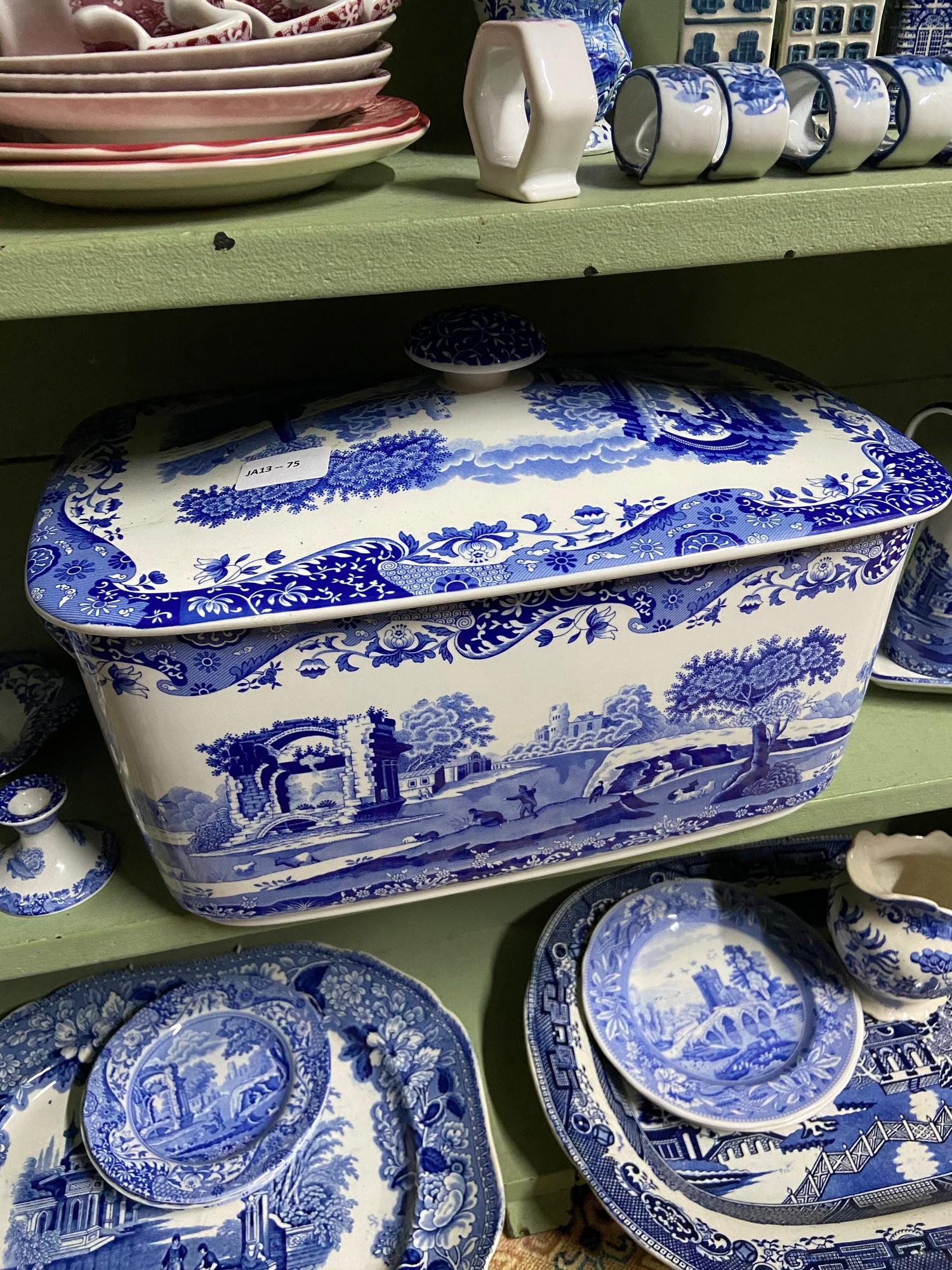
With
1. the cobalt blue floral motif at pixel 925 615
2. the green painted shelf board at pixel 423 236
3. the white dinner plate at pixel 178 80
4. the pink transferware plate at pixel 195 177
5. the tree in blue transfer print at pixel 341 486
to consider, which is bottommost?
the cobalt blue floral motif at pixel 925 615

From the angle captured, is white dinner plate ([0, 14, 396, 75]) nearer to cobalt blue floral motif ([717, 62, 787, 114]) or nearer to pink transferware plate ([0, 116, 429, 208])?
pink transferware plate ([0, 116, 429, 208])

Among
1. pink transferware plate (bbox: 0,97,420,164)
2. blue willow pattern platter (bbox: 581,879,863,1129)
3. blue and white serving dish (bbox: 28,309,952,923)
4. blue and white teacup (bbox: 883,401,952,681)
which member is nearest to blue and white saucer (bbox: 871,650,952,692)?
blue and white teacup (bbox: 883,401,952,681)

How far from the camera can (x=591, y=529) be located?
1.56 feet

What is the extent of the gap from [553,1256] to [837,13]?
94cm

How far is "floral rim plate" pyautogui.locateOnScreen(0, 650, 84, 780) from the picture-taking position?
677mm

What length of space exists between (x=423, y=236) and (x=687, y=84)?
15 centimetres

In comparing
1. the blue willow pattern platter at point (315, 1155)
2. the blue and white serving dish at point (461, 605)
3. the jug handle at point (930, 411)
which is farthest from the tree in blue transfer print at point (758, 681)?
the blue willow pattern platter at point (315, 1155)

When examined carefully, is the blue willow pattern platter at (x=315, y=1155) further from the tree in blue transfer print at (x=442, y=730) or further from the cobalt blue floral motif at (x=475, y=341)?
the cobalt blue floral motif at (x=475, y=341)

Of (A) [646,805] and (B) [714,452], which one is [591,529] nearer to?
(B) [714,452]

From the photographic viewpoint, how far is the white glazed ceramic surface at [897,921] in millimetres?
804

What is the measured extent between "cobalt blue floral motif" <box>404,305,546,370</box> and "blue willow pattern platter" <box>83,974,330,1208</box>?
0.63 m

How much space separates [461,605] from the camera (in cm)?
47

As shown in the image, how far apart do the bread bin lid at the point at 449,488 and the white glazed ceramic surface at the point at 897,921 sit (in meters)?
0.45

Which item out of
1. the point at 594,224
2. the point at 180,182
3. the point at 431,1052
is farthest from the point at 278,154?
the point at 431,1052
